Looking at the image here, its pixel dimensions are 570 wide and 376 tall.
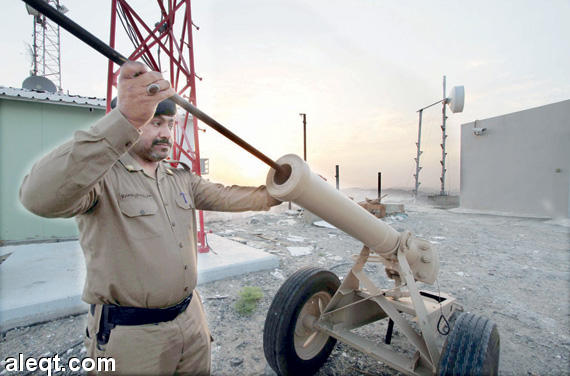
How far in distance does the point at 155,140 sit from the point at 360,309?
2594 mm

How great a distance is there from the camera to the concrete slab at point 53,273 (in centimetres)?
369

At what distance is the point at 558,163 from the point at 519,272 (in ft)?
30.4

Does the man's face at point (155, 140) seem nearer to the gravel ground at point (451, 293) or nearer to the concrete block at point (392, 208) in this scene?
the gravel ground at point (451, 293)

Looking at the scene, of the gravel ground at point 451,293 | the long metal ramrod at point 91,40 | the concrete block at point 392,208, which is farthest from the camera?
the concrete block at point 392,208

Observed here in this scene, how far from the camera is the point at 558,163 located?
12164mm

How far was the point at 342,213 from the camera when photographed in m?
2.12

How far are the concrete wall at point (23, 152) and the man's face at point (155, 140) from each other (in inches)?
256

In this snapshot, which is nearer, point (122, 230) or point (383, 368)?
point (122, 230)

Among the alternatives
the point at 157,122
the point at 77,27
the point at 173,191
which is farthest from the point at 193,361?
the point at 77,27

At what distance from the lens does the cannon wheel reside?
108 inches

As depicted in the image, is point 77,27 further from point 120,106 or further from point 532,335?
point 532,335

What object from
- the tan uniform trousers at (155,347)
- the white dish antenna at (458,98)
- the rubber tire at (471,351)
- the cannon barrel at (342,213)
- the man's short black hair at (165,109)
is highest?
the white dish antenna at (458,98)

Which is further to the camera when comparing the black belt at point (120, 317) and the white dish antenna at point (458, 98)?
the white dish antenna at point (458, 98)

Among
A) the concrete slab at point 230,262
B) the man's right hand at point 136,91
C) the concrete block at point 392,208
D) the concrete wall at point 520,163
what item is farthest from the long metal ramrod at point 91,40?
the concrete wall at point 520,163
